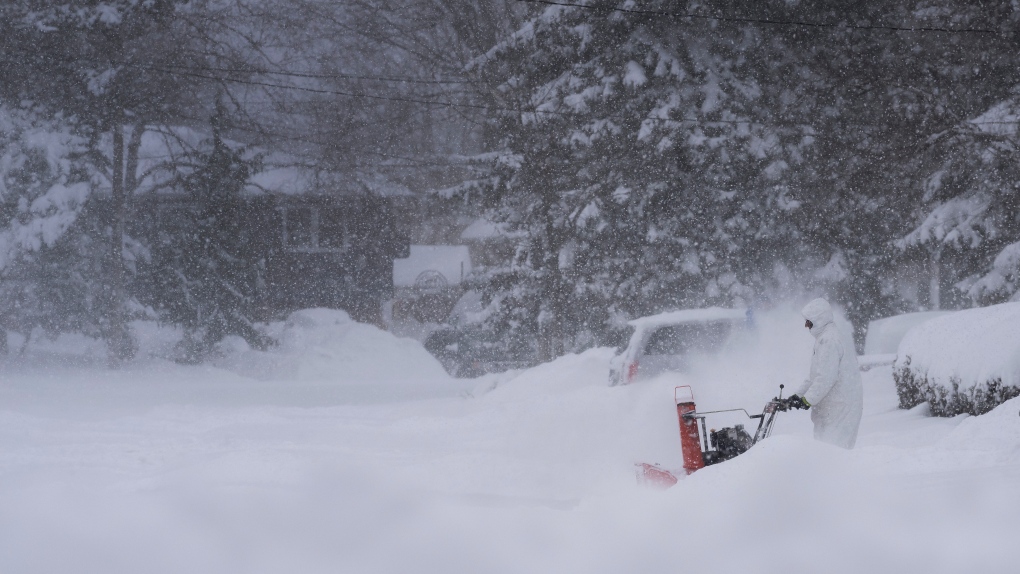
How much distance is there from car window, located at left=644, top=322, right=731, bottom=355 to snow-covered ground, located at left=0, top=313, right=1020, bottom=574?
307 mm

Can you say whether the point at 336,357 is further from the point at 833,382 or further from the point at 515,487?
the point at 833,382

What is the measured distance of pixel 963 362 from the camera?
1119 cm

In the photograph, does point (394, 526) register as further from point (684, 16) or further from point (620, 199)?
point (684, 16)

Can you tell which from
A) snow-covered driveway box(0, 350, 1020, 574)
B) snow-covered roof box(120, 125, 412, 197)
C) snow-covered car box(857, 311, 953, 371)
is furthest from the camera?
snow-covered roof box(120, 125, 412, 197)

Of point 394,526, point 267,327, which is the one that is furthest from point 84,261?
point 394,526

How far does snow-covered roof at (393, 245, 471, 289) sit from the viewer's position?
49.2 metres

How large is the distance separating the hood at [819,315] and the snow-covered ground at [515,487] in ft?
3.36

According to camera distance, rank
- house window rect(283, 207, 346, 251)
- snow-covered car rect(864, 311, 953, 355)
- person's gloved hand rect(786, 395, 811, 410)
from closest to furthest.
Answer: person's gloved hand rect(786, 395, 811, 410) < snow-covered car rect(864, 311, 953, 355) < house window rect(283, 207, 346, 251)

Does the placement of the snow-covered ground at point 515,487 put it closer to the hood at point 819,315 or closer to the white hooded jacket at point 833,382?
the white hooded jacket at point 833,382

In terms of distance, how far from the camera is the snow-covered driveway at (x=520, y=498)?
15.8 ft

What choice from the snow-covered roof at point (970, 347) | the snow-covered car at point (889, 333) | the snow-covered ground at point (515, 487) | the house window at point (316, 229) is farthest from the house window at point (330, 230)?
the snow-covered roof at point (970, 347)

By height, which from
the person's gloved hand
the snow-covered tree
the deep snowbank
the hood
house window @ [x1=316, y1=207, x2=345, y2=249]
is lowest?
the deep snowbank

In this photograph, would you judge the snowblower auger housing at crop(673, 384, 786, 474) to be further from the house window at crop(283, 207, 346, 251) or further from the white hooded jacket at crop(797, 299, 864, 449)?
the house window at crop(283, 207, 346, 251)

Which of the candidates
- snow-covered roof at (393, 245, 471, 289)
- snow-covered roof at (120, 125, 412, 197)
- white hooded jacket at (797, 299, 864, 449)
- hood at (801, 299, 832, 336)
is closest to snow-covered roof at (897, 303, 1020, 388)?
white hooded jacket at (797, 299, 864, 449)
